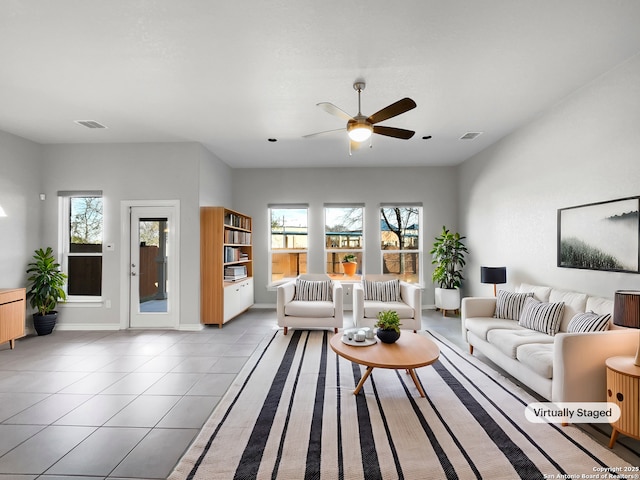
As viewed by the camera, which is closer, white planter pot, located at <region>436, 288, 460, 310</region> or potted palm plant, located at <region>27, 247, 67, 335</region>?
potted palm plant, located at <region>27, 247, 67, 335</region>

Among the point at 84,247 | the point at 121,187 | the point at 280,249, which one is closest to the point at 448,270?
the point at 280,249

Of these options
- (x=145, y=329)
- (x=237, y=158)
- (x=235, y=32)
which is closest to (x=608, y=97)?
(x=235, y=32)

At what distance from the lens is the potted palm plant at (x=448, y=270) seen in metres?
5.87

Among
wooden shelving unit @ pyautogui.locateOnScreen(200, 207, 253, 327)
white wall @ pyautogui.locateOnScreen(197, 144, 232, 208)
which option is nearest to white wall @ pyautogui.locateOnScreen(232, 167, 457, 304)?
white wall @ pyautogui.locateOnScreen(197, 144, 232, 208)

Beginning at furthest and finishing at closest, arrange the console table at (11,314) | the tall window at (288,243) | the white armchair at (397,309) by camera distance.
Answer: the tall window at (288,243)
the white armchair at (397,309)
the console table at (11,314)

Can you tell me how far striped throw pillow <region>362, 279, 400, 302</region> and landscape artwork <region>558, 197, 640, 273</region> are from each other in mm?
2145

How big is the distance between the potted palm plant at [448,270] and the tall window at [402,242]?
62 cm

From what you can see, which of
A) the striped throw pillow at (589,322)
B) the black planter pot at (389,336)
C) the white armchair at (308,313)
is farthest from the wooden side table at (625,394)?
the white armchair at (308,313)

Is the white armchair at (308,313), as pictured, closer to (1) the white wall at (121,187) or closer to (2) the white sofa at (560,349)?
(1) the white wall at (121,187)

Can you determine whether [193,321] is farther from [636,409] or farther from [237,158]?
[636,409]

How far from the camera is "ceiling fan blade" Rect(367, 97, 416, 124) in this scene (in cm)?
271

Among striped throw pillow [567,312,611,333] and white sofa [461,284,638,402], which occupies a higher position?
striped throw pillow [567,312,611,333]

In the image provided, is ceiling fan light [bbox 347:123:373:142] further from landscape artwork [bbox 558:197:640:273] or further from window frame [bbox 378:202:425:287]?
window frame [bbox 378:202:425:287]

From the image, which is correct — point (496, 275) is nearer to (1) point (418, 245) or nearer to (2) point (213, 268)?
(1) point (418, 245)
